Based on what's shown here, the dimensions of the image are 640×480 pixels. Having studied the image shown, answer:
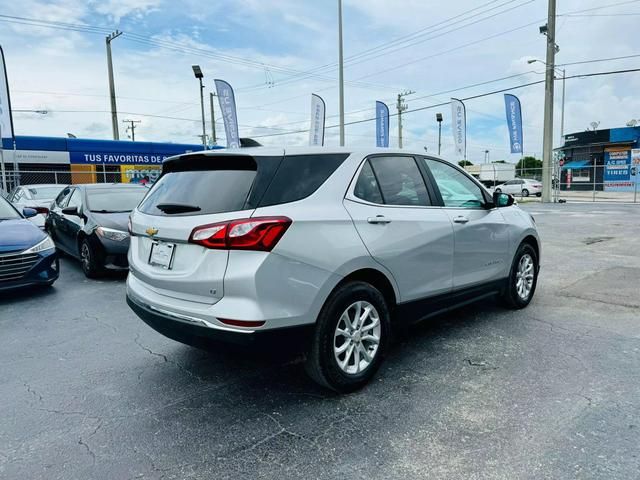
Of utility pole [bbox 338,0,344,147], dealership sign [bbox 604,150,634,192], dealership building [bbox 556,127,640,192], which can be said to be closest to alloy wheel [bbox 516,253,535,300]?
utility pole [bbox 338,0,344,147]

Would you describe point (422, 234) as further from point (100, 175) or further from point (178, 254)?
point (100, 175)

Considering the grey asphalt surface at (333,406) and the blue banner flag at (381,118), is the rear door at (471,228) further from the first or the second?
the blue banner flag at (381,118)

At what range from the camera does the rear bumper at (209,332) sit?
288 cm

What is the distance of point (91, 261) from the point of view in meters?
7.43

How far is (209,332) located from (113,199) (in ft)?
20.3

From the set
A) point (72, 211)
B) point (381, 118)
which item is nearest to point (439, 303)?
point (72, 211)

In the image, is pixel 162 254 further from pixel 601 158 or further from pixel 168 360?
pixel 601 158

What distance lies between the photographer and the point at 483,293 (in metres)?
4.72

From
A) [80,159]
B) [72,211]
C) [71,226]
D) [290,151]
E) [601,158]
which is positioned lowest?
[71,226]

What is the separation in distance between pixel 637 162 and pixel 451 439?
94.8 ft

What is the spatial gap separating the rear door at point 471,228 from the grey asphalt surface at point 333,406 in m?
0.60

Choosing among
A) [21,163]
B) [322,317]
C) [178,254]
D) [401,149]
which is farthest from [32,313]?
[21,163]

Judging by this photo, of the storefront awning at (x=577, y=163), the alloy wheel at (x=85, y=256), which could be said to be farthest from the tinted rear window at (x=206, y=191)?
the storefront awning at (x=577, y=163)

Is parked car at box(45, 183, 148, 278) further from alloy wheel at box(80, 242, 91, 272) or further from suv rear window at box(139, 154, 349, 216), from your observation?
suv rear window at box(139, 154, 349, 216)
